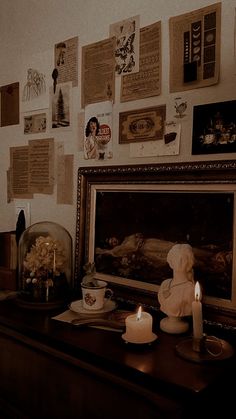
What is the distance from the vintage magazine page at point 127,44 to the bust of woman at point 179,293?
0.66m

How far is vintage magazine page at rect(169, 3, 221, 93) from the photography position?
1.11 metres

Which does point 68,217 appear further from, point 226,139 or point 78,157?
point 226,139

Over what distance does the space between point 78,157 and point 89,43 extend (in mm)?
424

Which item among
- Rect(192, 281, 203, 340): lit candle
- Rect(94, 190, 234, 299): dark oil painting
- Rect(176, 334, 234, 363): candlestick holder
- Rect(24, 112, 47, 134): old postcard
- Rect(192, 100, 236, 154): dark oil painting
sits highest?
Rect(24, 112, 47, 134): old postcard

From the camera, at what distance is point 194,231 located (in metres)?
1.12

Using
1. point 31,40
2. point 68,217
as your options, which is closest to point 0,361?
point 68,217

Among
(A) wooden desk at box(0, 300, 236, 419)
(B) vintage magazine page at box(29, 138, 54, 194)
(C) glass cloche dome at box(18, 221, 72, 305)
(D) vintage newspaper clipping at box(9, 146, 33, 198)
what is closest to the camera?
(A) wooden desk at box(0, 300, 236, 419)

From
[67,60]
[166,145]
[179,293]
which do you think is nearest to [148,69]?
[166,145]

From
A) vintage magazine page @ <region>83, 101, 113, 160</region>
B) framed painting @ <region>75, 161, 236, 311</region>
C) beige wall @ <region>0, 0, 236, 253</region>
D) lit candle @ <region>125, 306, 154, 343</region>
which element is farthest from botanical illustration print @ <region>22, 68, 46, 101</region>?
lit candle @ <region>125, 306, 154, 343</region>

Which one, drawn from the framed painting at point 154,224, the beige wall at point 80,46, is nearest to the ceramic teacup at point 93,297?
the framed painting at point 154,224

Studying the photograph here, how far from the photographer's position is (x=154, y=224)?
1.21m

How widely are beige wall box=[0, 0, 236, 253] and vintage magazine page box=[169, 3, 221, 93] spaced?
0.02 metres

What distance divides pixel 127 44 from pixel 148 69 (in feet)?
0.45

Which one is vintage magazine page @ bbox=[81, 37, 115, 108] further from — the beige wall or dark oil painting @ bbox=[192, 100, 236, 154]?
dark oil painting @ bbox=[192, 100, 236, 154]
